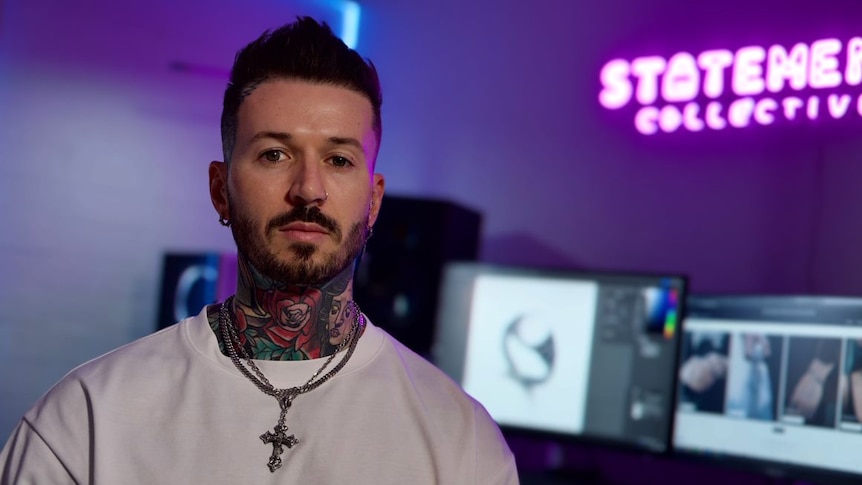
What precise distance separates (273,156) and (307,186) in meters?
0.08

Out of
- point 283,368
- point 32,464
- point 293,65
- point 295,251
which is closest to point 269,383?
point 283,368

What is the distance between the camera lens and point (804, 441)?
1.93m

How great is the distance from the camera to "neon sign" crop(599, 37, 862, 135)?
2.22m

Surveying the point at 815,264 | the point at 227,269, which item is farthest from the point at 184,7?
the point at 815,264

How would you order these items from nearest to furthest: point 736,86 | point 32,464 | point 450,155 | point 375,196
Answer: point 32,464 < point 375,196 < point 736,86 < point 450,155

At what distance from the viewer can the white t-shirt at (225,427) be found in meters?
1.03

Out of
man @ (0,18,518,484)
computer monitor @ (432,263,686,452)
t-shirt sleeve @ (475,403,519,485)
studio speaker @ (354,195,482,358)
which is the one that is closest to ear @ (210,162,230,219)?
man @ (0,18,518,484)

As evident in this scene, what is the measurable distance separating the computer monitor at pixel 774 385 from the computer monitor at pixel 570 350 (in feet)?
0.23

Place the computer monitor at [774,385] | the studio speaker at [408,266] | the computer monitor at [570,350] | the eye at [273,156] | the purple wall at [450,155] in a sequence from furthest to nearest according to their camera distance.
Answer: the studio speaker at [408,266], the purple wall at [450,155], the computer monitor at [570,350], the computer monitor at [774,385], the eye at [273,156]

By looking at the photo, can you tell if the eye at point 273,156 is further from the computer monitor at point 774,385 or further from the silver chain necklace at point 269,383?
the computer monitor at point 774,385

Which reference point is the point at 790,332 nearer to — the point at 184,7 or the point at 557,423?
the point at 557,423

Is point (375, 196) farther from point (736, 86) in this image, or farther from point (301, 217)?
point (736, 86)

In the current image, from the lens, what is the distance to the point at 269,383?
110 centimetres

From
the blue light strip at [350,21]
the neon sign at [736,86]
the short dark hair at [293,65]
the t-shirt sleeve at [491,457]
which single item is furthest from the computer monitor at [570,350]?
the blue light strip at [350,21]
